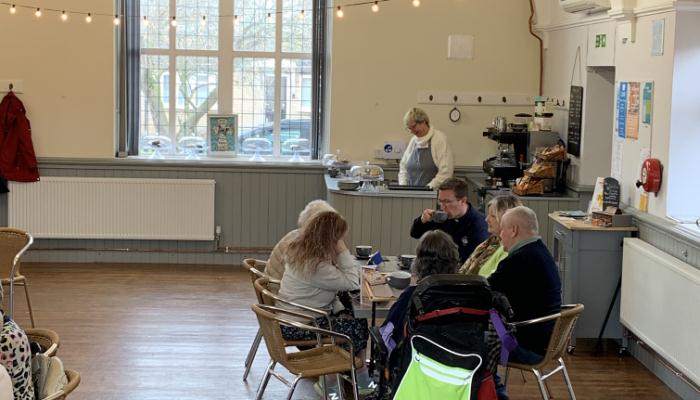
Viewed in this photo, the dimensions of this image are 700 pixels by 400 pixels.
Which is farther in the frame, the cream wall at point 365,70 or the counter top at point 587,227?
the cream wall at point 365,70

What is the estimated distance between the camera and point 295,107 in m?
10.6

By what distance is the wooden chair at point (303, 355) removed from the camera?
5273 mm

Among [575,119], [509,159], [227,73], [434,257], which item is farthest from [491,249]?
[227,73]

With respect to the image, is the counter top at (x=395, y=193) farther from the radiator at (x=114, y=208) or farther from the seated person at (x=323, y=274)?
the seated person at (x=323, y=274)

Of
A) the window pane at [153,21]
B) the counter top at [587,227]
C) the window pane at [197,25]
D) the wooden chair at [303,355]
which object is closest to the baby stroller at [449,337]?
the wooden chair at [303,355]

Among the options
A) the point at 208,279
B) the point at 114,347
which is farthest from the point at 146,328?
the point at 208,279

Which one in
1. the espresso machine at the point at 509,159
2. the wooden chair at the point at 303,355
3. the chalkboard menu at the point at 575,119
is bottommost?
the wooden chair at the point at 303,355

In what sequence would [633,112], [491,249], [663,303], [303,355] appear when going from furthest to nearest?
[633,112] < [663,303] < [491,249] < [303,355]

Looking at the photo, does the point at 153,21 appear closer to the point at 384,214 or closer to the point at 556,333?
the point at 384,214

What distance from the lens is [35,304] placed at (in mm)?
8469

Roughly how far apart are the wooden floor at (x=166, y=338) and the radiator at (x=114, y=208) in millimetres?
424

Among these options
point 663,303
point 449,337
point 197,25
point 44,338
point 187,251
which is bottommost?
point 187,251

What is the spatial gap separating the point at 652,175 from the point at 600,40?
1769 millimetres

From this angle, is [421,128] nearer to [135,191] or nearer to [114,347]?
[135,191]
